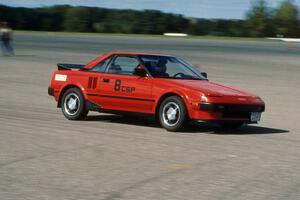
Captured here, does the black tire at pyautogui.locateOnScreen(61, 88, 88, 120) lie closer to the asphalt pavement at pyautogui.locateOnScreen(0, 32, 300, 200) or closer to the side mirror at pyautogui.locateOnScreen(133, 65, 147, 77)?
the asphalt pavement at pyautogui.locateOnScreen(0, 32, 300, 200)

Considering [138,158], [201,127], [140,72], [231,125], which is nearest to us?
[138,158]

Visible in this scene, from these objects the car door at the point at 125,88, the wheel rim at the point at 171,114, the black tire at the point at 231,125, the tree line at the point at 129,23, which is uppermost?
the tree line at the point at 129,23

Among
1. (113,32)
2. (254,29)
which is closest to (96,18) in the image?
(113,32)

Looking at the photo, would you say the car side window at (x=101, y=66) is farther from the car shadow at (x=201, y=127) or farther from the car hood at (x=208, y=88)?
the car hood at (x=208, y=88)

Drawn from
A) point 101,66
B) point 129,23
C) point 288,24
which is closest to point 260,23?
point 288,24

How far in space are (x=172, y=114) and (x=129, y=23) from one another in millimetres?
81343

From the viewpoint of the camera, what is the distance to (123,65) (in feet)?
39.5

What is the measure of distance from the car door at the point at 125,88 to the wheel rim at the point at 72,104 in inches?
22.8

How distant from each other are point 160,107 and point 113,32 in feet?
259

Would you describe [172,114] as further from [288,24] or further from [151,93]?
[288,24]

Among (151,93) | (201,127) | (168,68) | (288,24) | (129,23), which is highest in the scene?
(288,24)

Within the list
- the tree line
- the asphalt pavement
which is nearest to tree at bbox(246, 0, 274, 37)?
the tree line

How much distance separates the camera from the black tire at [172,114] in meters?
10.9

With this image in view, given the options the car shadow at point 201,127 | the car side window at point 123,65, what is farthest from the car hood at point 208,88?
the car side window at point 123,65
